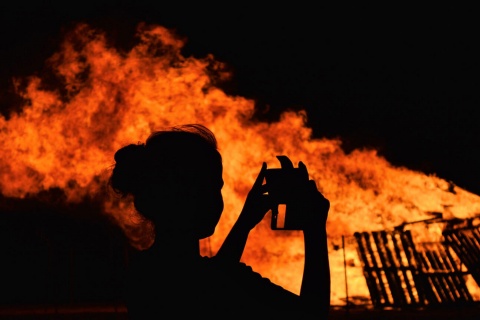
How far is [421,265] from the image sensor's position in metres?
5.76

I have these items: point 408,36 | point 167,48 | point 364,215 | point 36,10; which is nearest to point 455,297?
point 364,215

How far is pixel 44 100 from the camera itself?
266 inches

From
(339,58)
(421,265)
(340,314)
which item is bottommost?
(340,314)

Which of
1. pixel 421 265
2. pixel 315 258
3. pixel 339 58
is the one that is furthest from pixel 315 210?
pixel 339 58

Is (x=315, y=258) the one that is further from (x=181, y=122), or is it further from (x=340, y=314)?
(x=181, y=122)

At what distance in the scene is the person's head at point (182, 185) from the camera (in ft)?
4.31

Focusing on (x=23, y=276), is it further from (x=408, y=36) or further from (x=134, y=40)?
(x=408, y=36)

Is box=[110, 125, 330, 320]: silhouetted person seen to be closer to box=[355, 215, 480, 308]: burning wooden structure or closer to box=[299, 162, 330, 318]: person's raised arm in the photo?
box=[299, 162, 330, 318]: person's raised arm

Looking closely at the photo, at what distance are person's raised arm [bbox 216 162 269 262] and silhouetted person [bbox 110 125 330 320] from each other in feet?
0.64

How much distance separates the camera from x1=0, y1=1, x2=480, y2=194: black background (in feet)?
23.5

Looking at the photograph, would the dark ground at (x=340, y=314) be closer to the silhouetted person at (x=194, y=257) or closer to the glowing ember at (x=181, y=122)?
the glowing ember at (x=181, y=122)

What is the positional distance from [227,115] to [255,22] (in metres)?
2.75

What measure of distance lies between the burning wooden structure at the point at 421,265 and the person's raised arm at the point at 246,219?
14.6ft

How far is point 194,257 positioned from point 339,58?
307 inches
